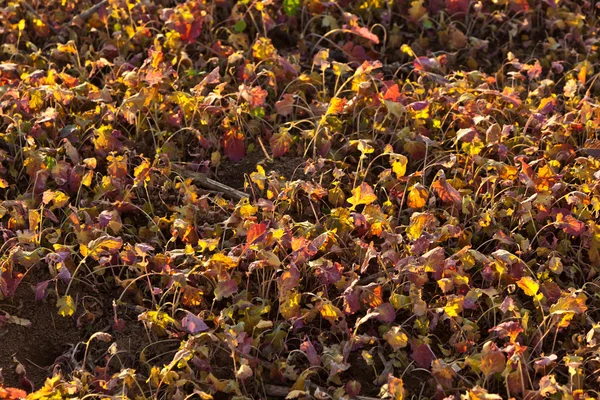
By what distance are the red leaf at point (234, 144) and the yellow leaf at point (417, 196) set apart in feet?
2.02

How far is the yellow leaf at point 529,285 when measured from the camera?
2.53 m

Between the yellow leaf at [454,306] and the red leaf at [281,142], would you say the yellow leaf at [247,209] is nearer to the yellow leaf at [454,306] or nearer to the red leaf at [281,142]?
the red leaf at [281,142]

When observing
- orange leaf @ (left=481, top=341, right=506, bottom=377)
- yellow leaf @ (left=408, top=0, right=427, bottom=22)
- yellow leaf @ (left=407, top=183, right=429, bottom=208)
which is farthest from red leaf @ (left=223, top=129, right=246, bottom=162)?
orange leaf @ (left=481, top=341, right=506, bottom=377)

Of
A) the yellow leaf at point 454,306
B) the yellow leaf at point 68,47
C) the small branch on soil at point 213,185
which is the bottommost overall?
the yellow leaf at point 454,306

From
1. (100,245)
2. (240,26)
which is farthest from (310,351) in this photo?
(240,26)

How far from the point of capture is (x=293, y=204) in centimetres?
292

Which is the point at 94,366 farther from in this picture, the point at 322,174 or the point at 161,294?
the point at 322,174

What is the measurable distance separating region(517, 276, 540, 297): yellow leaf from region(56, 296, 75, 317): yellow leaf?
122 cm

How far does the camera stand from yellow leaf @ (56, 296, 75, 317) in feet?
8.20

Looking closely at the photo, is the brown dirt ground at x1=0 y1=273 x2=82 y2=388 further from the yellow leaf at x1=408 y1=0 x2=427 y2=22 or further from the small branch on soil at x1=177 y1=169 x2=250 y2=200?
the yellow leaf at x1=408 y1=0 x2=427 y2=22

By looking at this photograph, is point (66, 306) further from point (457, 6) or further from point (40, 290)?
point (457, 6)

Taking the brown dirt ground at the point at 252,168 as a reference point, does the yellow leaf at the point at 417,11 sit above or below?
above

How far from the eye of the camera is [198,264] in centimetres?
267

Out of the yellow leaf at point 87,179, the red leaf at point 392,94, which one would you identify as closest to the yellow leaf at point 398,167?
the red leaf at point 392,94
